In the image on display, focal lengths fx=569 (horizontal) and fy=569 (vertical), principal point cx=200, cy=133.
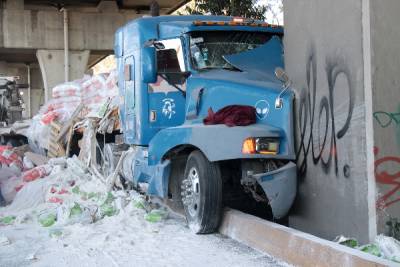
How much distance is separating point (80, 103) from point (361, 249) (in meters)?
10.6

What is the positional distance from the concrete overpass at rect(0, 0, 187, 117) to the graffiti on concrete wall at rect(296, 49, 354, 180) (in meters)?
22.0

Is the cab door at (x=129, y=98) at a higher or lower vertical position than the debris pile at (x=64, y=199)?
higher

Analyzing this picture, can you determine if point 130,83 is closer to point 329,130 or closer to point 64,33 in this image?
point 329,130

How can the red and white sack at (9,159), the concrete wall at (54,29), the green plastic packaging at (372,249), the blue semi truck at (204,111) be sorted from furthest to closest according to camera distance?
1. the concrete wall at (54,29)
2. the red and white sack at (9,159)
3. the blue semi truck at (204,111)
4. the green plastic packaging at (372,249)

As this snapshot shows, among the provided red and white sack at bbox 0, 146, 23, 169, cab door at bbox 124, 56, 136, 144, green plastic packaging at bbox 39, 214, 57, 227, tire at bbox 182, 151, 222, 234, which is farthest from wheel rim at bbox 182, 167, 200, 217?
red and white sack at bbox 0, 146, 23, 169

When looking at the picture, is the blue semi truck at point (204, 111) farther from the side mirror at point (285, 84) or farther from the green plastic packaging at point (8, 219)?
the green plastic packaging at point (8, 219)

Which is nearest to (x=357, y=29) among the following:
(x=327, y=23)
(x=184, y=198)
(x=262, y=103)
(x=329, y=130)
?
(x=327, y=23)

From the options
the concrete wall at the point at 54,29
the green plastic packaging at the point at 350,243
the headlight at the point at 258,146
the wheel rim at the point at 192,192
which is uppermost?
the concrete wall at the point at 54,29

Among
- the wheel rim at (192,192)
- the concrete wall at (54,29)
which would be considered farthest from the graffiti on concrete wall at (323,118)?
the concrete wall at (54,29)

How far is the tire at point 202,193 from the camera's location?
593cm

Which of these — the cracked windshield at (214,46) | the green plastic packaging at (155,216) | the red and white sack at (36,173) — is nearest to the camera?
the cracked windshield at (214,46)

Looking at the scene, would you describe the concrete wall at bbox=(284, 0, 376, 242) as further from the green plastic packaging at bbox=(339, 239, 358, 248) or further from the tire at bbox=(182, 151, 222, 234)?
the tire at bbox=(182, 151, 222, 234)

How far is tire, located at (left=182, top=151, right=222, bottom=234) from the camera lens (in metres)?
5.93

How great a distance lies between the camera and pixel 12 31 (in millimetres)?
26016
